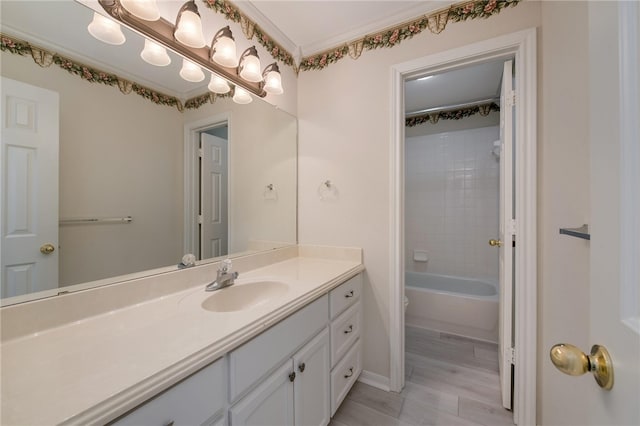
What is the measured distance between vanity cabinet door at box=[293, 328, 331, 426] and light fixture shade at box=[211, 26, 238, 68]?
4.85 feet

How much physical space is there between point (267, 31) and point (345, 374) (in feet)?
7.39

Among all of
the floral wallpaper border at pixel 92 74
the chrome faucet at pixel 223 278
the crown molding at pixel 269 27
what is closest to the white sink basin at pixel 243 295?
the chrome faucet at pixel 223 278

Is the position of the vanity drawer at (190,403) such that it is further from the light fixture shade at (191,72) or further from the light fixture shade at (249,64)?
the light fixture shade at (249,64)

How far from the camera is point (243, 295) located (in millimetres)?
1273

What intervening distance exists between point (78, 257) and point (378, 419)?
1659 millimetres

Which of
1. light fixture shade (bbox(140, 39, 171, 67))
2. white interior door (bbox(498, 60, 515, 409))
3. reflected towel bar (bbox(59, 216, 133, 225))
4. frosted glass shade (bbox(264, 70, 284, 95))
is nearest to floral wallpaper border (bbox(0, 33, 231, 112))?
light fixture shade (bbox(140, 39, 171, 67))

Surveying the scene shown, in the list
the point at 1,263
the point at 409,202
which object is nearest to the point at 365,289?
the point at 1,263

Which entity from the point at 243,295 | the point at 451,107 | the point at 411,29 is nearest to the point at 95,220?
the point at 243,295

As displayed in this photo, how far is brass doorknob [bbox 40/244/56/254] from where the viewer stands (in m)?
0.83

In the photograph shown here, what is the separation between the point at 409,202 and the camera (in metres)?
3.29

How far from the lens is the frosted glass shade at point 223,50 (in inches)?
49.8

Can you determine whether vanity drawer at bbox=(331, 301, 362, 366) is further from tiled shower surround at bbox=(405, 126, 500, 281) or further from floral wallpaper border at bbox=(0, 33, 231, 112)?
tiled shower surround at bbox=(405, 126, 500, 281)

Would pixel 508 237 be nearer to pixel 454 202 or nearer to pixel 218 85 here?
pixel 454 202

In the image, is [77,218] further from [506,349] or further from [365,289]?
[506,349]
